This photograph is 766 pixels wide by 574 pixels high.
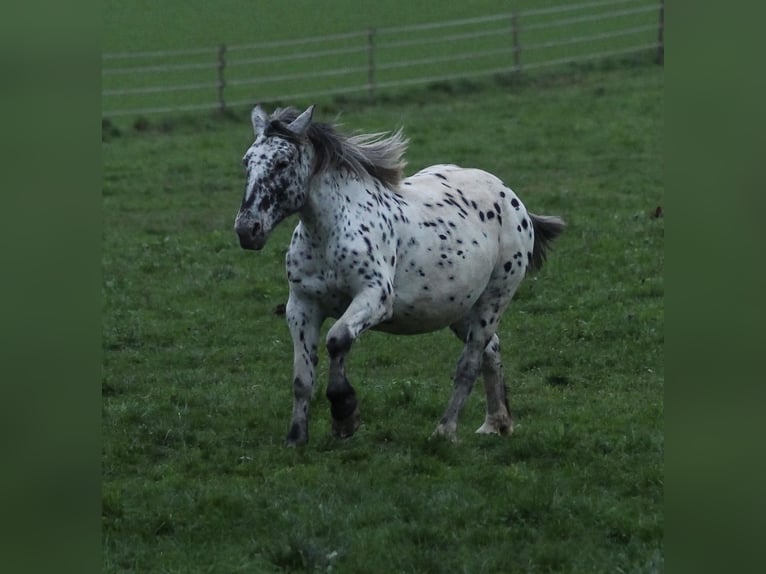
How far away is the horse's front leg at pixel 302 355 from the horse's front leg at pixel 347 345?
0.32m

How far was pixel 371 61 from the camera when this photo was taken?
2389 cm

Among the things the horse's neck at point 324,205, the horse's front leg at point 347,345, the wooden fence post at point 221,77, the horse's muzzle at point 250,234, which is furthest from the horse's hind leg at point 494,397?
the wooden fence post at point 221,77

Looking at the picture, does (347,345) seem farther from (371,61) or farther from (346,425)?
(371,61)

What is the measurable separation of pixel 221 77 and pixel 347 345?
17361 millimetres

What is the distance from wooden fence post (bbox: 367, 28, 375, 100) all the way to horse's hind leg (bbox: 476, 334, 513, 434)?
15.9m

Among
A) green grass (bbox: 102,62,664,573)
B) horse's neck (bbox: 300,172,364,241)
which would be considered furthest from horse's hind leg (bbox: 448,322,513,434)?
horse's neck (bbox: 300,172,364,241)

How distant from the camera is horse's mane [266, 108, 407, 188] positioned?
7.05 metres

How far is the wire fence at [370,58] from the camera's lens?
23.4 m

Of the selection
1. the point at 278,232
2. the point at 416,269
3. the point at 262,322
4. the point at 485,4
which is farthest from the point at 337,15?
the point at 416,269

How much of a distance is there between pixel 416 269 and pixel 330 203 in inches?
26.6

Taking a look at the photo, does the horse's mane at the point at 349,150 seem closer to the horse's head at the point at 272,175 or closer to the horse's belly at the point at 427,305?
the horse's head at the point at 272,175

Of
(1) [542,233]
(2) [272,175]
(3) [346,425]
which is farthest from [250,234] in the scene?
(1) [542,233]

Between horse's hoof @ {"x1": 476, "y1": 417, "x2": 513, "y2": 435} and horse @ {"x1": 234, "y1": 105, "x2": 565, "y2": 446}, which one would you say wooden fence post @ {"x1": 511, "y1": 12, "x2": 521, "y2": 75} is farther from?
horse's hoof @ {"x1": 476, "y1": 417, "x2": 513, "y2": 435}
